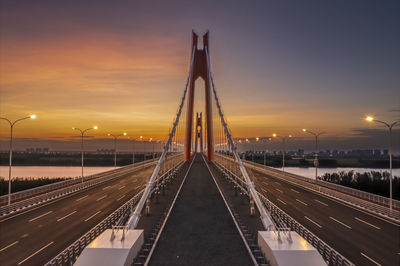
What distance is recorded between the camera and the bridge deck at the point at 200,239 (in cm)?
1336

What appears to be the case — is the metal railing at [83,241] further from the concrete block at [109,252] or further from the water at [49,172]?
the water at [49,172]

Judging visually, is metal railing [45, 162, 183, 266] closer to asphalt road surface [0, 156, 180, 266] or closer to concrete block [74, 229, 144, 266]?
concrete block [74, 229, 144, 266]

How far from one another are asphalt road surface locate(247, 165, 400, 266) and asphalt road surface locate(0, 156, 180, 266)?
15701 millimetres

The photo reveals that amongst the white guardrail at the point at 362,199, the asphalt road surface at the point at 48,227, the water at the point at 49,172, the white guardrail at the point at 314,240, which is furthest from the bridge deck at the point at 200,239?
the water at the point at 49,172

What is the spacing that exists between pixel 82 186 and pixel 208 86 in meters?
47.6

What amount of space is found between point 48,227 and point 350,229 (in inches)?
837

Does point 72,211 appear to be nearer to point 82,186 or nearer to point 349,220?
point 82,186

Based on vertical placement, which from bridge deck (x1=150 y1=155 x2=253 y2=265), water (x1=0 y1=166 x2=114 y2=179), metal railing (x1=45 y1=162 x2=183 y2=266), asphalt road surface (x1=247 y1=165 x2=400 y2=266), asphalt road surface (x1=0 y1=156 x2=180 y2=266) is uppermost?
metal railing (x1=45 y1=162 x2=183 y2=266)

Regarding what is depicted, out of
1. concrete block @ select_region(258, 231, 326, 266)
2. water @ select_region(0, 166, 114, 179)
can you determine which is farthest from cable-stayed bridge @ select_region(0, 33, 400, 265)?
water @ select_region(0, 166, 114, 179)

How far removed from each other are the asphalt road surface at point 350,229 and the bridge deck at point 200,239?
5.78 m

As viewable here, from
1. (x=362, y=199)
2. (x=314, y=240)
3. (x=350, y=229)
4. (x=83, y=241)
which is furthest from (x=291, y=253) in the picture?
(x=362, y=199)

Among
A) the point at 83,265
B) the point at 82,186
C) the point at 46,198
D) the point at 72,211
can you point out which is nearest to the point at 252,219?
the point at 83,265

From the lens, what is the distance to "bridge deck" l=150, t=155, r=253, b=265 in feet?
43.8

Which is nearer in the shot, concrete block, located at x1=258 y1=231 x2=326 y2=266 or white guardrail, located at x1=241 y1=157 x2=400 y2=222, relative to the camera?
concrete block, located at x1=258 y1=231 x2=326 y2=266
